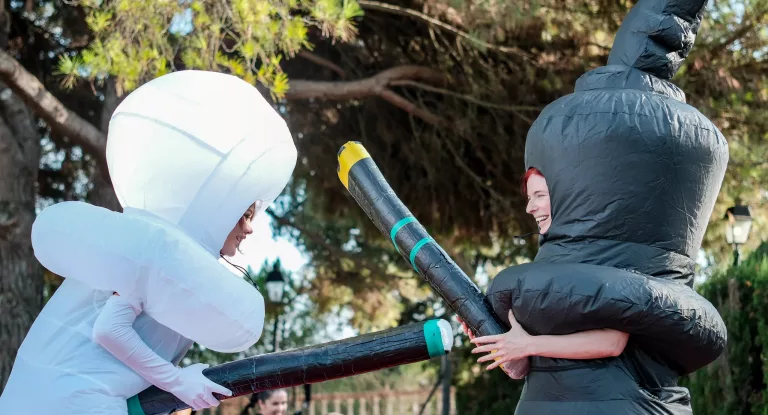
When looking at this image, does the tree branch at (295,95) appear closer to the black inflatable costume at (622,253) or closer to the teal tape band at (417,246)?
the teal tape band at (417,246)

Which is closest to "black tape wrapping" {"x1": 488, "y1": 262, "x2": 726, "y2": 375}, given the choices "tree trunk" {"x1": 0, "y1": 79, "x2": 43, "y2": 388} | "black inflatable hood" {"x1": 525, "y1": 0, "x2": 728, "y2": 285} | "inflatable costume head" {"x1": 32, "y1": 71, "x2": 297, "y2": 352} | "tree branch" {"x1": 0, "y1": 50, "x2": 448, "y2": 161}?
"black inflatable hood" {"x1": 525, "y1": 0, "x2": 728, "y2": 285}

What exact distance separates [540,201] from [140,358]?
4.37 ft

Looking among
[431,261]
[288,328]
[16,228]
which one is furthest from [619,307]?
[288,328]

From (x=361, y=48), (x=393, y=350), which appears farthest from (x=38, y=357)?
(x=361, y=48)

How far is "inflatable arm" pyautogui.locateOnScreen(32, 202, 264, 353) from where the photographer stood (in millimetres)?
2742

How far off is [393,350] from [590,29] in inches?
173

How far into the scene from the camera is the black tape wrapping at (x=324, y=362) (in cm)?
288

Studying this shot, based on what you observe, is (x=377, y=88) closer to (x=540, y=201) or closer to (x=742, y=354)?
(x=742, y=354)

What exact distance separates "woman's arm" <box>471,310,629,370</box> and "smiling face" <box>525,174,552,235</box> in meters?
0.35

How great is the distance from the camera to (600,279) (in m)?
2.73

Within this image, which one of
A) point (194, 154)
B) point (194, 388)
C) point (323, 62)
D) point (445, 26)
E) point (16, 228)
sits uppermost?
point (323, 62)

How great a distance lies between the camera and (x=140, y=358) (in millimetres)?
2756

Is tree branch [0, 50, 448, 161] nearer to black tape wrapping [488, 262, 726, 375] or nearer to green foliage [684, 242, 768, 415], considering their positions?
green foliage [684, 242, 768, 415]

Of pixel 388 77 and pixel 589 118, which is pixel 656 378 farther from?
pixel 388 77
